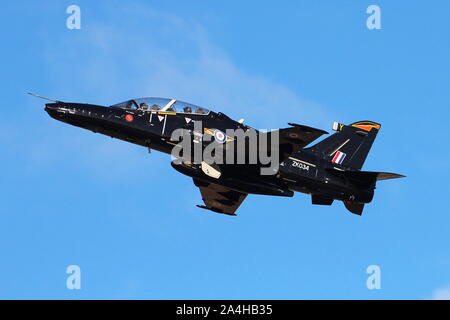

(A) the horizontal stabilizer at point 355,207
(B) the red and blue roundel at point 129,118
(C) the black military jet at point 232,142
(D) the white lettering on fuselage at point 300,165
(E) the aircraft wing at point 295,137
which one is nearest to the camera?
(E) the aircraft wing at point 295,137

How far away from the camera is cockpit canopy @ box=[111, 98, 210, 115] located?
4025 centimetres

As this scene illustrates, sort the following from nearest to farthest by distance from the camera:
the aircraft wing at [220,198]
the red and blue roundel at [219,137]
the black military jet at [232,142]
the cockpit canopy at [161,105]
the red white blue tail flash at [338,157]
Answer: the black military jet at [232,142], the red and blue roundel at [219,137], the cockpit canopy at [161,105], the red white blue tail flash at [338,157], the aircraft wing at [220,198]

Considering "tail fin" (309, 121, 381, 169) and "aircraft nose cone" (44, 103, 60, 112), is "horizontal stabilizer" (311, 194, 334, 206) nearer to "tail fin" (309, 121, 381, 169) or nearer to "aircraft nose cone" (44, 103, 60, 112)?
"tail fin" (309, 121, 381, 169)

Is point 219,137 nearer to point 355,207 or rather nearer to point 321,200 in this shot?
point 321,200

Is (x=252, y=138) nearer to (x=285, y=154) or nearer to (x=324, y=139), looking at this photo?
(x=285, y=154)

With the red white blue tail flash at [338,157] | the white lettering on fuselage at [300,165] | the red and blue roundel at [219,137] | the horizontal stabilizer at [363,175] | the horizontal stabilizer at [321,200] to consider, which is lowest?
the horizontal stabilizer at [321,200]

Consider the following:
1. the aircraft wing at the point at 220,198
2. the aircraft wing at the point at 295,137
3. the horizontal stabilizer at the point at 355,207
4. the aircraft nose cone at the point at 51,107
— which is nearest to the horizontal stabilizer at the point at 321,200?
the horizontal stabilizer at the point at 355,207

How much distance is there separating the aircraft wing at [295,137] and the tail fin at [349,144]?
4.35 meters

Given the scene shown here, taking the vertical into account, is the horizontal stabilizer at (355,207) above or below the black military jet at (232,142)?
below

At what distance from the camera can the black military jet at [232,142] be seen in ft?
129

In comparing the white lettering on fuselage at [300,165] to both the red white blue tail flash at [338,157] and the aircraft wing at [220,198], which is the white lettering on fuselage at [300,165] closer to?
the red white blue tail flash at [338,157]

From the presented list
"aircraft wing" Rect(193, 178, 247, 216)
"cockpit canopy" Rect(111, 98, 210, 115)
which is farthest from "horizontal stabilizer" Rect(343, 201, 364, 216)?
"cockpit canopy" Rect(111, 98, 210, 115)

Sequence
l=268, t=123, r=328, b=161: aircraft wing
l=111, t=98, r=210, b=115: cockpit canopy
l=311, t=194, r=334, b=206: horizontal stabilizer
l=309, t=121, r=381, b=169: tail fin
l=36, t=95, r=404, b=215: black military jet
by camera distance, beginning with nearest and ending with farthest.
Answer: l=268, t=123, r=328, b=161: aircraft wing < l=36, t=95, r=404, b=215: black military jet < l=111, t=98, r=210, b=115: cockpit canopy < l=311, t=194, r=334, b=206: horizontal stabilizer < l=309, t=121, r=381, b=169: tail fin

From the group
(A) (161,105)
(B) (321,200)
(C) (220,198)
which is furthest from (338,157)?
(A) (161,105)
